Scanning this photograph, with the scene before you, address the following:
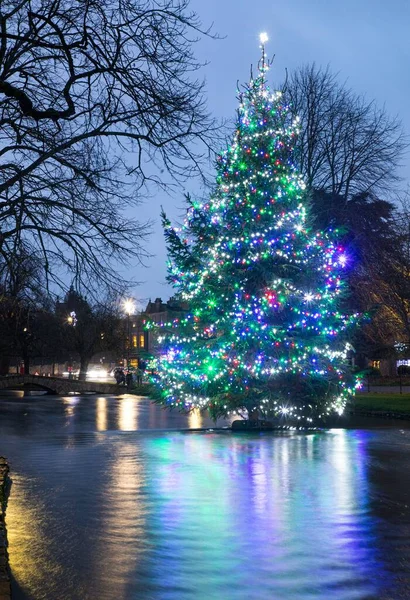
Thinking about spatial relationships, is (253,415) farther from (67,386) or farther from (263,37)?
(67,386)

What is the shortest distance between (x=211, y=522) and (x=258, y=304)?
48.0ft

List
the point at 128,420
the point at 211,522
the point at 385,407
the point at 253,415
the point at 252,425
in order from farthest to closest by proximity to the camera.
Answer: the point at 385,407 → the point at 128,420 → the point at 253,415 → the point at 252,425 → the point at 211,522

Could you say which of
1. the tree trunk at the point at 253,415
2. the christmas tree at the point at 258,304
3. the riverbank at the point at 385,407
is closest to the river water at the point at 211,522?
the christmas tree at the point at 258,304

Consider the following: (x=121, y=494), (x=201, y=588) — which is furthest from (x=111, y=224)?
(x=201, y=588)

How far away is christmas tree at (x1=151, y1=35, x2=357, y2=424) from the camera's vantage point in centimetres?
2395

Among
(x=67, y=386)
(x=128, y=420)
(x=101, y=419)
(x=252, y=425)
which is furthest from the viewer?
(x=67, y=386)

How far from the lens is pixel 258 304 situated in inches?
947

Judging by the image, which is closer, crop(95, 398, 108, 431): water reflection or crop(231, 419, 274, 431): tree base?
crop(231, 419, 274, 431): tree base

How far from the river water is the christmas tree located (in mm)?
5170

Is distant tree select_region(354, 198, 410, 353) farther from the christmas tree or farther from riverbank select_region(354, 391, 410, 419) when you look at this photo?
the christmas tree

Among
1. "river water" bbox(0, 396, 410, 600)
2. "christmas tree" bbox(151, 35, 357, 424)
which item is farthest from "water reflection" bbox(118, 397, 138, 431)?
"river water" bbox(0, 396, 410, 600)

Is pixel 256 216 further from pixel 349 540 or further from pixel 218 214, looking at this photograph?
pixel 349 540

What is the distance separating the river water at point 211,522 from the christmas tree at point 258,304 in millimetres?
5170

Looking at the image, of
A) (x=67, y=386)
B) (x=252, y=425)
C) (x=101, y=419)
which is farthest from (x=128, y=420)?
(x=67, y=386)
